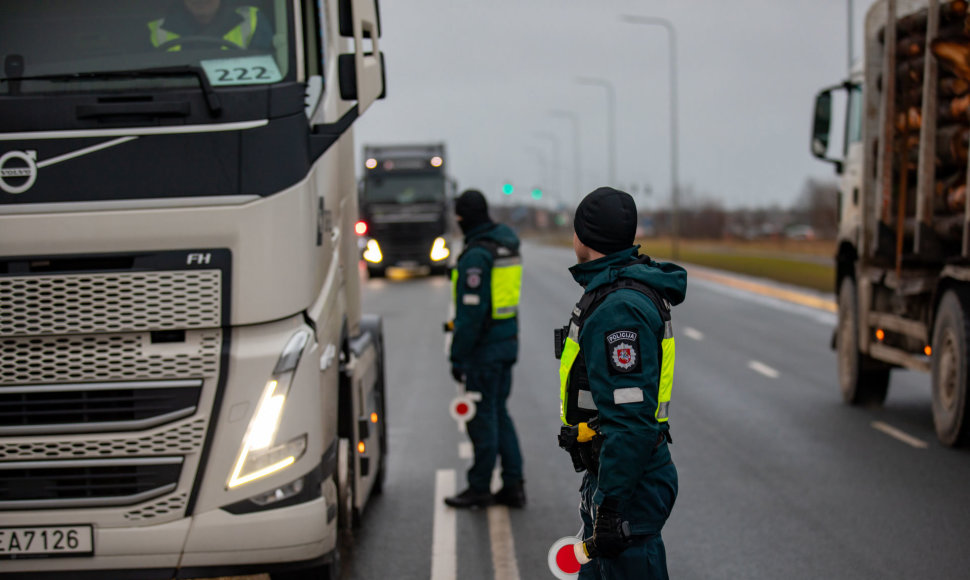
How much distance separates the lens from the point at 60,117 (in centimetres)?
496

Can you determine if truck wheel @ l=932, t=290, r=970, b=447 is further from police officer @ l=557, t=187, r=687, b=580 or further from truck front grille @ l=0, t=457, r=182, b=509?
truck front grille @ l=0, t=457, r=182, b=509

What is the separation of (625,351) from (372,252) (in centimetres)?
347

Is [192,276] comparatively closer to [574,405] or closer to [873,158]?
[574,405]

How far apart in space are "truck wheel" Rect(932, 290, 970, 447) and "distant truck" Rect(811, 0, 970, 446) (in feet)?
0.03

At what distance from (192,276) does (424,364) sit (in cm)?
1122

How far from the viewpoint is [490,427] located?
24.6ft

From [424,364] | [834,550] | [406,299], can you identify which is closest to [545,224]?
[406,299]

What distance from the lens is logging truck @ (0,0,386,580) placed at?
16.1 feet

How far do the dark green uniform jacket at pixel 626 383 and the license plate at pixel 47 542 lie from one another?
2203 mm

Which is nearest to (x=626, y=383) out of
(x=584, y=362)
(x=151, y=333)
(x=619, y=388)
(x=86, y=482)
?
(x=619, y=388)

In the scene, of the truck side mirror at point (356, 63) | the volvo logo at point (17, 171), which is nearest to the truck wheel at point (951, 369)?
the truck side mirror at point (356, 63)

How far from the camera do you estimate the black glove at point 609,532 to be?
152 inches

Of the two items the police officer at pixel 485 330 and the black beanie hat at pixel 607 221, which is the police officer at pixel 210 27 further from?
the police officer at pixel 485 330

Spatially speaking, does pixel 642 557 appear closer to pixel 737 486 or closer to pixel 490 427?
pixel 490 427
